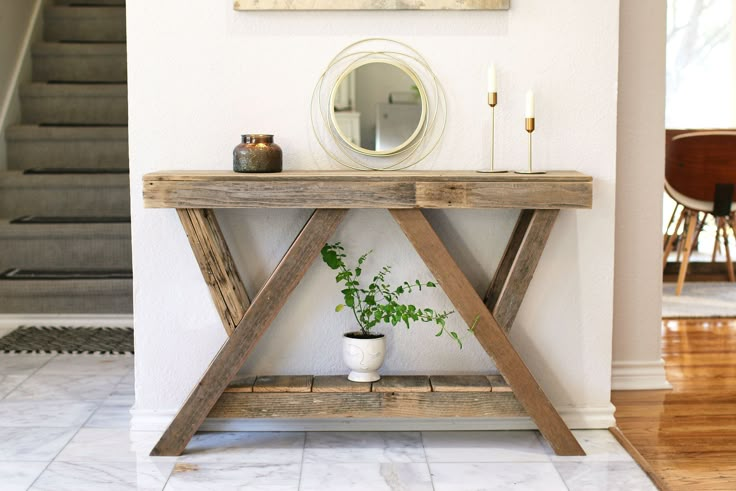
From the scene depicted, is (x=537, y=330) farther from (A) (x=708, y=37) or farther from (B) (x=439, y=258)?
(A) (x=708, y=37)

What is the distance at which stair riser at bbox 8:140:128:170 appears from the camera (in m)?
5.00

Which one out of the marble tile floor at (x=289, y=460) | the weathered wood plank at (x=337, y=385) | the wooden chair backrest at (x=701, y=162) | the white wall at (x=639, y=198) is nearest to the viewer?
the marble tile floor at (x=289, y=460)

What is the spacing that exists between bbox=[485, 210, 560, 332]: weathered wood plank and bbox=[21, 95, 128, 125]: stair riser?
301 centimetres

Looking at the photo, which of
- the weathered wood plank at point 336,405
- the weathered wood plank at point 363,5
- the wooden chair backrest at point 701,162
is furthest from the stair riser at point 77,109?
the wooden chair backrest at point 701,162

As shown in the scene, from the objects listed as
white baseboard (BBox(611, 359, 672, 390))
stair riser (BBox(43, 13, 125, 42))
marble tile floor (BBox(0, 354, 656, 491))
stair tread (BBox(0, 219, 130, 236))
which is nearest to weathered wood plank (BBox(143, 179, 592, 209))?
marble tile floor (BBox(0, 354, 656, 491))

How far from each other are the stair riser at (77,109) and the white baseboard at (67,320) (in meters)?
1.32

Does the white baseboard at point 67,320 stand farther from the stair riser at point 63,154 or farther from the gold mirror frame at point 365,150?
the gold mirror frame at point 365,150

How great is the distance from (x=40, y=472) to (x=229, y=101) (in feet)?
3.81

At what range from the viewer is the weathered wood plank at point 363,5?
9.11 feet

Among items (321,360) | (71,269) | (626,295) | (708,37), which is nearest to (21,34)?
(71,269)

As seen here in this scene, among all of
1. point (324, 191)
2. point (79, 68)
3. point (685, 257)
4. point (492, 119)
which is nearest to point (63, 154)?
point (79, 68)

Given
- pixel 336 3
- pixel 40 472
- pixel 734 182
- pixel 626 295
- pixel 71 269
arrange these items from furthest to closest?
pixel 734 182 < pixel 71 269 < pixel 626 295 < pixel 336 3 < pixel 40 472

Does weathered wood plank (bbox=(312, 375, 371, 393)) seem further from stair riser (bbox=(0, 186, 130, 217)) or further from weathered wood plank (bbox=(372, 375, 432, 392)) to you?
stair riser (bbox=(0, 186, 130, 217))

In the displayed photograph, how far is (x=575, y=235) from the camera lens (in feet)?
9.50
